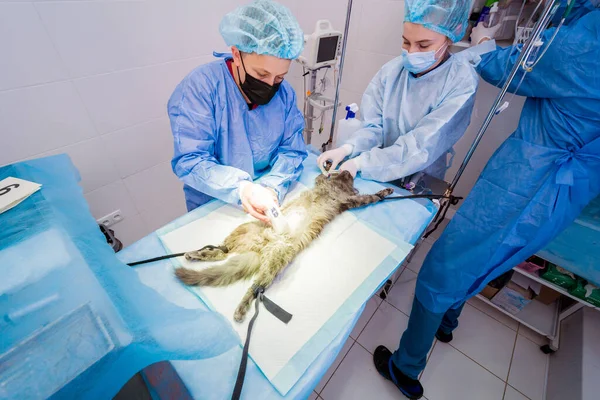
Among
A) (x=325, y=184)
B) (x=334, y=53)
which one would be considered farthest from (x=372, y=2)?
(x=325, y=184)

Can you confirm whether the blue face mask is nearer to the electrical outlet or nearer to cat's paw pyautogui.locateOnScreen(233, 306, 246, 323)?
cat's paw pyautogui.locateOnScreen(233, 306, 246, 323)

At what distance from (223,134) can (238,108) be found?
168 millimetres

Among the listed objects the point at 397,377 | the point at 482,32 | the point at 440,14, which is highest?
the point at 440,14

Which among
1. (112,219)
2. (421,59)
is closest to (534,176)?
(421,59)

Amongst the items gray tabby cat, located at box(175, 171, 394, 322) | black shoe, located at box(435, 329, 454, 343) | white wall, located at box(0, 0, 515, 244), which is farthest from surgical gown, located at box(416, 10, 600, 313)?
white wall, located at box(0, 0, 515, 244)

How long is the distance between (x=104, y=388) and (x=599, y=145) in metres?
2.05

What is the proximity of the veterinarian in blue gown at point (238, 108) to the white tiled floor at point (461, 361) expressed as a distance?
1498 millimetres

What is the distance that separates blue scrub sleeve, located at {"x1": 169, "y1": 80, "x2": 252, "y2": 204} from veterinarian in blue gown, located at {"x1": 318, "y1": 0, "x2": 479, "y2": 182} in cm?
69

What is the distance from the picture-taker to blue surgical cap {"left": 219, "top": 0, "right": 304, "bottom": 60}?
47.4 inches

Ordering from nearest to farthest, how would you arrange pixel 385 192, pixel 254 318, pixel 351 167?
pixel 254 318, pixel 385 192, pixel 351 167

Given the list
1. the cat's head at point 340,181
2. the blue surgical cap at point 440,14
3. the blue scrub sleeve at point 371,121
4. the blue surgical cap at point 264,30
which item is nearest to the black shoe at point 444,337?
the cat's head at point 340,181

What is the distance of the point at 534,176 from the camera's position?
4.39 ft

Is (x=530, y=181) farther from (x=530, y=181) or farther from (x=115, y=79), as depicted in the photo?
(x=115, y=79)

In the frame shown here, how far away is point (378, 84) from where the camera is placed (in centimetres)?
175
